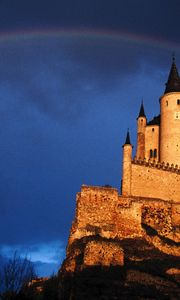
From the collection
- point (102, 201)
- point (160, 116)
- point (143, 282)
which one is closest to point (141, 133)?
point (160, 116)

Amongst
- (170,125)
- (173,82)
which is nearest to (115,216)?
(170,125)

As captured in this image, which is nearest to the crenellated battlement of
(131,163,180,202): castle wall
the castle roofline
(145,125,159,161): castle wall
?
(131,163,180,202): castle wall

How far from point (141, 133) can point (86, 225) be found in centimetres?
2851

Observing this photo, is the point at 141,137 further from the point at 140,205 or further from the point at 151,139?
the point at 140,205

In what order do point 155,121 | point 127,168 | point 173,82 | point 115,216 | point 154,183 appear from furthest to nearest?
point 173,82 < point 155,121 < point 154,183 < point 127,168 < point 115,216

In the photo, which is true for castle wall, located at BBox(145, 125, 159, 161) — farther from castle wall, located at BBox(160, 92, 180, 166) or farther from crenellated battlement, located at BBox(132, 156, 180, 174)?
crenellated battlement, located at BBox(132, 156, 180, 174)

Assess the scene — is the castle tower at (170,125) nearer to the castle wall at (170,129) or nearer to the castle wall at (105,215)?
the castle wall at (170,129)

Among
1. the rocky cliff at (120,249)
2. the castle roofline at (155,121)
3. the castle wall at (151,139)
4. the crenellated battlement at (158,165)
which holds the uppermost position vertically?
the castle roofline at (155,121)

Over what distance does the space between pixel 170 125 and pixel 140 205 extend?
2311 cm

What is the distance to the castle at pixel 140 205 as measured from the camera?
6082 centimetres

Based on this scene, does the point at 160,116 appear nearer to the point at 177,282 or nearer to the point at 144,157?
the point at 144,157

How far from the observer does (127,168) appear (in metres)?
82.8

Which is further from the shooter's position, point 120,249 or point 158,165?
point 158,165

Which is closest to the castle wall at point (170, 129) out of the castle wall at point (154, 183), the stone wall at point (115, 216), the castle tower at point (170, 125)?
the castle tower at point (170, 125)
